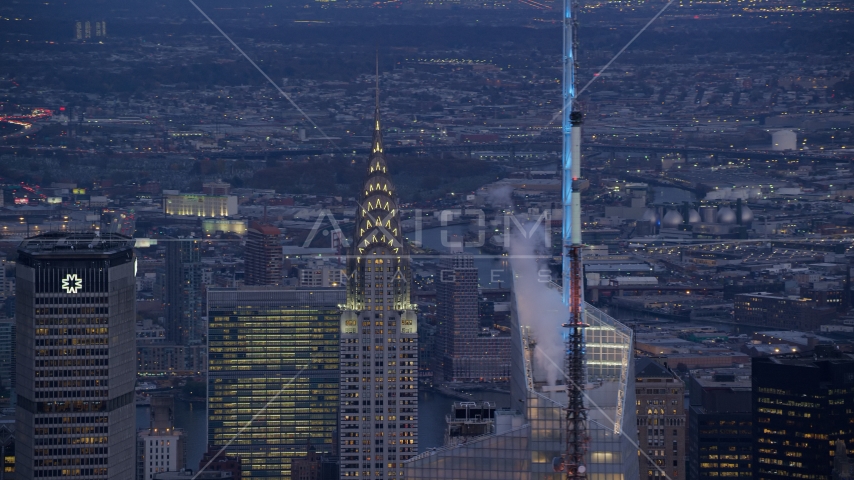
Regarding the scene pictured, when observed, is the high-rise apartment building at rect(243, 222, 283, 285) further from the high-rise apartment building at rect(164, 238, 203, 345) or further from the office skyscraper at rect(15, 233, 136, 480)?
the office skyscraper at rect(15, 233, 136, 480)

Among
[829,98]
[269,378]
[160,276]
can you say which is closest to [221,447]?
[269,378]

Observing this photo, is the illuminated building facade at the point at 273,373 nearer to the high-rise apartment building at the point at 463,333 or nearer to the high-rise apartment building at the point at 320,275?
the high-rise apartment building at the point at 320,275

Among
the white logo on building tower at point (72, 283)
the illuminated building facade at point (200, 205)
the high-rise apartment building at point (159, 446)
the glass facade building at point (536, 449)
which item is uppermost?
the illuminated building facade at point (200, 205)

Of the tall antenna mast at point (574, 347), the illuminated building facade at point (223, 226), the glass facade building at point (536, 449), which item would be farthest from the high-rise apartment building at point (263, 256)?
the glass facade building at point (536, 449)

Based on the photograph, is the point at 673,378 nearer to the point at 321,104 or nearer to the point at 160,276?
the point at 160,276

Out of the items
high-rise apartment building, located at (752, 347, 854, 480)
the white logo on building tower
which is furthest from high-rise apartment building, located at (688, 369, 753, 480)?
the white logo on building tower

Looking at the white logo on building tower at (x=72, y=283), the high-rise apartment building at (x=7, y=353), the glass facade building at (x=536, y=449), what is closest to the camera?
the glass facade building at (x=536, y=449)

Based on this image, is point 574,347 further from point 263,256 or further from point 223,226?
point 223,226

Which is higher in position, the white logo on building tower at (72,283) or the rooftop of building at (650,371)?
the white logo on building tower at (72,283)
